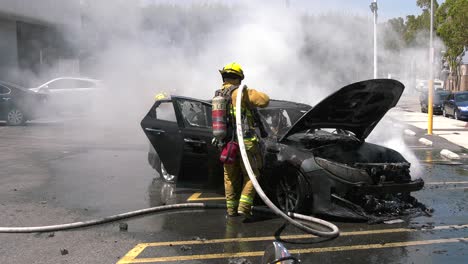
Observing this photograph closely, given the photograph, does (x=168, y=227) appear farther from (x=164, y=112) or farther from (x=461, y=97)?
(x=461, y=97)

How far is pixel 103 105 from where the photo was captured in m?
18.5

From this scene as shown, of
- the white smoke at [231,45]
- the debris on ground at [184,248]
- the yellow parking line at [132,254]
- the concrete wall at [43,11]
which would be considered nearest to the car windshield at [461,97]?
the white smoke at [231,45]

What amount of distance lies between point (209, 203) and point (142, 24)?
209 inches

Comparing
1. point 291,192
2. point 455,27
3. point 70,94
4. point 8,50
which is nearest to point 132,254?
point 291,192

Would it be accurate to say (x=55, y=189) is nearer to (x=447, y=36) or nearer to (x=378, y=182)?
(x=378, y=182)

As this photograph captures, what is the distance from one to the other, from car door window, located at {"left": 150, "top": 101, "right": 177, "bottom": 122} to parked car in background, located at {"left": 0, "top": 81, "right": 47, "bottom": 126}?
1018cm

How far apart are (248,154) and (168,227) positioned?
1163 mm

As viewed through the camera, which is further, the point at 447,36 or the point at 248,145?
the point at 447,36

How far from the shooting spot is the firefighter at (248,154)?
527cm

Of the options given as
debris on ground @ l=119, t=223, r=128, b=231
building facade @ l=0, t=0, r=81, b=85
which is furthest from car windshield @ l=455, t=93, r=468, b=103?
debris on ground @ l=119, t=223, r=128, b=231

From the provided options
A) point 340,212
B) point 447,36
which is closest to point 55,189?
point 340,212

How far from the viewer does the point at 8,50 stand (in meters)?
18.6

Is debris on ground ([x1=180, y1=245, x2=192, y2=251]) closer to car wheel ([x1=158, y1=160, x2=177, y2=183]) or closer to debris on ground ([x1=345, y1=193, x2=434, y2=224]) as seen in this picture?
debris on ground ([x1=345, y1=193, x2=434, y2=224])

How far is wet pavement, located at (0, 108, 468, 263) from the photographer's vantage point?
4.40 metres
